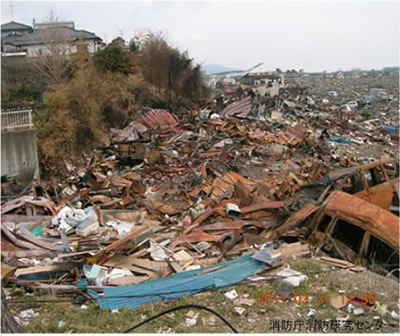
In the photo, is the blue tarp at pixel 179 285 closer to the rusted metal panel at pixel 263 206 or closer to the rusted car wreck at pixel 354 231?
the rusted car wreck at pixel 354 231

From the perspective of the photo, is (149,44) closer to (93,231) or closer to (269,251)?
(93,231)

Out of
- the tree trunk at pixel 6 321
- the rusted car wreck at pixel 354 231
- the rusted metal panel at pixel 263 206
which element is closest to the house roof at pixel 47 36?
the rusted metal panel at pixel 263 206

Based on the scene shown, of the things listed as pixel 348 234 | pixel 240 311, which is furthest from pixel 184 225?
pixel 240 311

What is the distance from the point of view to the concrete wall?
11750 millimetres

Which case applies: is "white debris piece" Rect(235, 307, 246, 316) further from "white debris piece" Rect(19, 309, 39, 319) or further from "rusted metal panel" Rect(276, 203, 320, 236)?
"rusted metal panel" Rect(276, 203, 320, 236)

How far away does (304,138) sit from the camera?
660 inches

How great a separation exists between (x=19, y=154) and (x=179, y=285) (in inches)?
360

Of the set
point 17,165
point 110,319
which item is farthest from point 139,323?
point 17,165

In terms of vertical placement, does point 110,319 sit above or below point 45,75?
below

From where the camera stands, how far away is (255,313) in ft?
14.1

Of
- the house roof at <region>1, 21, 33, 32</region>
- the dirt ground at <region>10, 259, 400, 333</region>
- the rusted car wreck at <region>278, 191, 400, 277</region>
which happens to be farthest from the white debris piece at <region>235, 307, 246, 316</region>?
the house roof at <region>1, 21, 33, 32</region>

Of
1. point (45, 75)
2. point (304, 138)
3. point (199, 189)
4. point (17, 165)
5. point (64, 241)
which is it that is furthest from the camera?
point (45, 75)

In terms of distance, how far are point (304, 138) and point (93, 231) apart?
11792mm

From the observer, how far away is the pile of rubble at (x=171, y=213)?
205 inches
